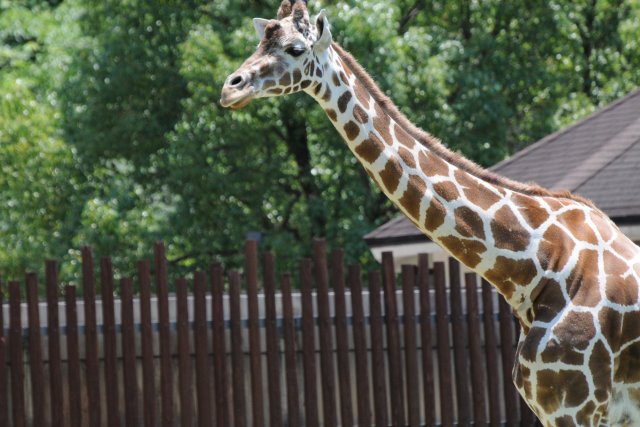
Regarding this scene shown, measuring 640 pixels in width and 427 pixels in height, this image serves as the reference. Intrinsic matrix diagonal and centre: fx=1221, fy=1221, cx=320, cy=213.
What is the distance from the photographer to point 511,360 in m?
9.54

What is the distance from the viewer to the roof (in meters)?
10.9

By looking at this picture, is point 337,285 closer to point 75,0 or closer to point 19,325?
point 19,325

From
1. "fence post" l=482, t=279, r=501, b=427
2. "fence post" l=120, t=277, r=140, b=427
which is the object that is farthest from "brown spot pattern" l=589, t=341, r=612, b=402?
"fence post" l=120, t=277, r=140, b=427

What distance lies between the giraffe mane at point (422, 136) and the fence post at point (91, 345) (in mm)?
3383

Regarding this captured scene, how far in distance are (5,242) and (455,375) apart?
11373mm

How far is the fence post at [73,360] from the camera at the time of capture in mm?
8672

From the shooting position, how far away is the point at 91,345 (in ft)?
28.6

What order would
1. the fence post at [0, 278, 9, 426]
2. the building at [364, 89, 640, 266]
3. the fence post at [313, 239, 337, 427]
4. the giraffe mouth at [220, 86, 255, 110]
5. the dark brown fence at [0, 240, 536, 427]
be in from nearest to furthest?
the giraffe mouth at [220, 86, 255, 110] < the fence post at [0, 278, 9, 426] < the dark brown fence at [0, 240, 536, 427] < the fence post at [313, 239, 337, 427] < the building at [364, 89, 640, 266]

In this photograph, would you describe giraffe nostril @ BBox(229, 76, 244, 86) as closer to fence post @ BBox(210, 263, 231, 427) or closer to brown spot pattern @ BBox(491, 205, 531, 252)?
brown spot pattern @ BBox(491, 205, 531, 252)

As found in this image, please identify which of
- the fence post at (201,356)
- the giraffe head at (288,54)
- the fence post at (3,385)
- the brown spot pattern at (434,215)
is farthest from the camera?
the fence post at (201,356)

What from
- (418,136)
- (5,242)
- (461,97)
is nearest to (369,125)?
(418,136)

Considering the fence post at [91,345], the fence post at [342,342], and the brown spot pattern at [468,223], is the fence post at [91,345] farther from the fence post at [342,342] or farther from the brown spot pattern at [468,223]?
→ the brown spot pattern at [468,223]

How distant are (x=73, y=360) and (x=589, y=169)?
5.44m

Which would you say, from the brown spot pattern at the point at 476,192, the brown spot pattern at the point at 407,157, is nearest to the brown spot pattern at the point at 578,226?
the brown spot pattern at the point at 476,192
